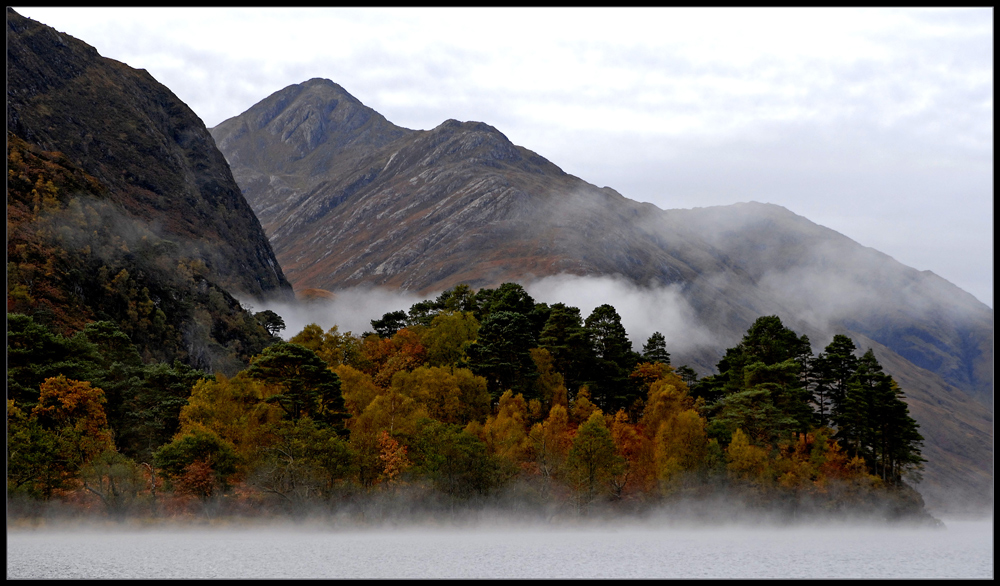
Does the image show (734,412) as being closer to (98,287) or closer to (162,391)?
(162,391)

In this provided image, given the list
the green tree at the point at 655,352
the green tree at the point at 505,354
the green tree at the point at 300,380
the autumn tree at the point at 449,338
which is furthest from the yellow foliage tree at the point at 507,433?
the green tree at the point at 655,352

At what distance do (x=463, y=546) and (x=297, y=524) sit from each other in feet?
78.5

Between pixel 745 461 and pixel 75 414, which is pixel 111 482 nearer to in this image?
pixel 75 414

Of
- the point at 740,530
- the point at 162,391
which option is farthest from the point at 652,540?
the point at 162,391

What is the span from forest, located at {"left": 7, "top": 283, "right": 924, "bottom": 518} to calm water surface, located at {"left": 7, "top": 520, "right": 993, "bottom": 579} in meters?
5.73

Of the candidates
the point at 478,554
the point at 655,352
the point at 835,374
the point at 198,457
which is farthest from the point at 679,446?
the point at 198,457

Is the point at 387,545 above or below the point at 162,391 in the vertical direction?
→ below

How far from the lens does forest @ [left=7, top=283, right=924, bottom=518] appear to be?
9556 cm

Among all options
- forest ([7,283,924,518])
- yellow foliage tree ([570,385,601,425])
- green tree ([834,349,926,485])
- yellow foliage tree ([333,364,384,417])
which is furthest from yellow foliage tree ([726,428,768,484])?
yellow foliage tree ([333,364,384,417])

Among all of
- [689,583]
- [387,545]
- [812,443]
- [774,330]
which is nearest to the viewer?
[689,583]

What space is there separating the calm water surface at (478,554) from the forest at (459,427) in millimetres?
5726

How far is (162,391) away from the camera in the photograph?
112125mm

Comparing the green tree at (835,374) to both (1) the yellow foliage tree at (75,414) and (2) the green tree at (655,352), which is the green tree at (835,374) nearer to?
(2) the green tree at (655,352)

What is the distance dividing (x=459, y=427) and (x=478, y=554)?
34084mm
